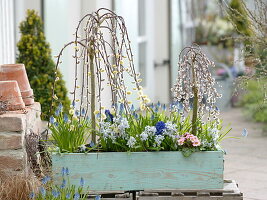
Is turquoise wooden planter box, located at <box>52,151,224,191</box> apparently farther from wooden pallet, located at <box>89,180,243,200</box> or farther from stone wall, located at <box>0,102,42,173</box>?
stone wall, located at <box>0,102,42,173</box>

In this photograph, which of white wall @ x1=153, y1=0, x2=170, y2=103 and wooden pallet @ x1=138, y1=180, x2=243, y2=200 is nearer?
wooden pallet @ x1=138, y1=180, x2=243, y2=200

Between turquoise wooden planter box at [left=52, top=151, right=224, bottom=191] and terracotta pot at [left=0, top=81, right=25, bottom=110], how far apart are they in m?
0.53

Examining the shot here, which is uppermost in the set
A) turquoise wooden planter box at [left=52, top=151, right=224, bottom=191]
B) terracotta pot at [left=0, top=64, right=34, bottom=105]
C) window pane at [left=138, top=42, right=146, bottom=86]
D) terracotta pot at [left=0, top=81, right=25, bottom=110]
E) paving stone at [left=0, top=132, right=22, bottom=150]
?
window pane at [left=138, top=42, right=146, bottom=86]

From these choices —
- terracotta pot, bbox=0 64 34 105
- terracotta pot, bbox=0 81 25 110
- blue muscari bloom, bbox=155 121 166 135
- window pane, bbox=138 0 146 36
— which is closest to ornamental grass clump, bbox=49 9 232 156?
blue muscari bloom, bbox=155 121 166 135

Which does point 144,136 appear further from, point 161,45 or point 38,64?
point 161,45

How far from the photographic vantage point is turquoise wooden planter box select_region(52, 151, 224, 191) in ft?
14.6

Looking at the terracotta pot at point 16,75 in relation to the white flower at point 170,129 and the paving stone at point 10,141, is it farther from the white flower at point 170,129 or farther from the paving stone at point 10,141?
the white flower at point 170,129

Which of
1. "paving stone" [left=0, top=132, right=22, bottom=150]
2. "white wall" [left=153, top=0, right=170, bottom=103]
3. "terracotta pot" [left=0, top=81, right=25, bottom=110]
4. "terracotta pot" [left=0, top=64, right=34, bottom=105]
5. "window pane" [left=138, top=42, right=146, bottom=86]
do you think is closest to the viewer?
"paving stone" [left=0, top=132, right=22, bottom=150]

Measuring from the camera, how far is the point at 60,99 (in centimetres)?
676

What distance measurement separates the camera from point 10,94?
4.77m

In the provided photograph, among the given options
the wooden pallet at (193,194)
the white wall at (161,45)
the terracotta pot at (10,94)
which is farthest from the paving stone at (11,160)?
the white wall at (161,45)

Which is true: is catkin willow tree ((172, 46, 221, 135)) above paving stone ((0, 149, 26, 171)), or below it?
above

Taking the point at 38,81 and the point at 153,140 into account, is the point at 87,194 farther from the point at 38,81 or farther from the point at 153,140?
the point at 38,81

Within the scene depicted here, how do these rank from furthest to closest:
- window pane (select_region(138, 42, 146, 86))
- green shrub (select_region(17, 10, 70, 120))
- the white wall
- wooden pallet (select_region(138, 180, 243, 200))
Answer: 1. the white wall
2. window pane (select_region(138, 42, 146, 86))
3. green shrub (select_region(17, 10, 70, 120))
4. wooden pallet (select_region(138, 180, 243, 200))
